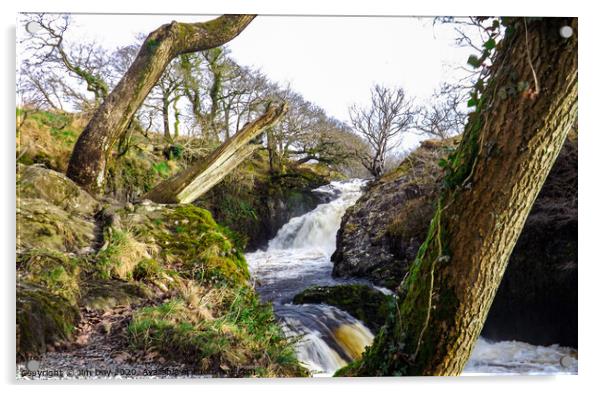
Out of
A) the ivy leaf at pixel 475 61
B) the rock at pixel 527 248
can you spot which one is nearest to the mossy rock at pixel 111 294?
the rock at pixel 527 248

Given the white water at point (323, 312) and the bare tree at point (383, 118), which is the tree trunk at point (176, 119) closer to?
the white water at point (323, 312)

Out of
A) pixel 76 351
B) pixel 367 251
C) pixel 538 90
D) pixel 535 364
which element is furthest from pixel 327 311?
pixel 538 90

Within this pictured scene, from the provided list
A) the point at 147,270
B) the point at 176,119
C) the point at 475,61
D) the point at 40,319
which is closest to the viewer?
the point at 475,61

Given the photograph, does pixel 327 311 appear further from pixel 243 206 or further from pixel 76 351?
pixel 76 351

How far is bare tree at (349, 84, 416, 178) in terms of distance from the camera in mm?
3080

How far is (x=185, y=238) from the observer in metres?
3.30

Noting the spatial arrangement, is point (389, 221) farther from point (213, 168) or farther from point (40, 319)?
point (40, 319)

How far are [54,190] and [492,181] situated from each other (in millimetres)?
2646

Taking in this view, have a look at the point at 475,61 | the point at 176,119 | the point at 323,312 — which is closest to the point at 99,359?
the point at 323,312

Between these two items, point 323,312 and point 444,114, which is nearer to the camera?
point 444,114

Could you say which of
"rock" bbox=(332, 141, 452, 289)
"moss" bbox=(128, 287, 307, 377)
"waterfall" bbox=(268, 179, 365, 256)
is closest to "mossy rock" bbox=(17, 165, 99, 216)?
"moss" bbox=(128, 287, 307, 377)

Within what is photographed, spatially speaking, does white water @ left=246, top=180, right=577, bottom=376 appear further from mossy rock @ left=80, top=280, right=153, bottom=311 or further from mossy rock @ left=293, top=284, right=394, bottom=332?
mossy rock @ left=80, top=280, right=153, bottom=311

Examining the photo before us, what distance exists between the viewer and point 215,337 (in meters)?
2.67

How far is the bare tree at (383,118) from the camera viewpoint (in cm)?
308
